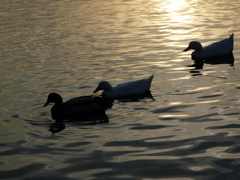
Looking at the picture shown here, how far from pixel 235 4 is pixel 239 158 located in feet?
86.9

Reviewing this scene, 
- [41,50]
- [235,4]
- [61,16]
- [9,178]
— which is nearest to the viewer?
[9,178]

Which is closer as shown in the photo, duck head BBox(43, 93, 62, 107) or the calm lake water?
the calm lake water

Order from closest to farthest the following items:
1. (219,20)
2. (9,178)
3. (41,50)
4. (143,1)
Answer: (9,178), (41,50), (219,20), (143,1)

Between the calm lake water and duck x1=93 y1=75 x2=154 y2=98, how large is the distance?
1.30 ft

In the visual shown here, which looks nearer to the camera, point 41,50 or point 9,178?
point 9,178

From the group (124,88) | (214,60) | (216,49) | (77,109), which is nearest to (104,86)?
(124,88)

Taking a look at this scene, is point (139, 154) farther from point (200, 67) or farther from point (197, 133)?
point (200, 67)

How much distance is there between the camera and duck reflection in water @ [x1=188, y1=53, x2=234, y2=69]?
675 inches

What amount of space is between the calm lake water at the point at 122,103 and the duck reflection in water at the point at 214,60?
1.16ft

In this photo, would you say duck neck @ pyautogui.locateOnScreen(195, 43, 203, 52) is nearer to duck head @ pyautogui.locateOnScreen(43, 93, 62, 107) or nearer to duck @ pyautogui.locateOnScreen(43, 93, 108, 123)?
duck @ pyautogui.locateOnScreen(43, 93, 108, 123)

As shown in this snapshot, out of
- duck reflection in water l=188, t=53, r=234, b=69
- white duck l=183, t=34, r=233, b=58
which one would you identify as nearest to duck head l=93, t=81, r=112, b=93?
duck reflection in water l=188, t=53, r=234, b=69

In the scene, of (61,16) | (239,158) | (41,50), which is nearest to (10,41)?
(41,50)

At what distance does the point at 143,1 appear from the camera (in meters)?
38.8

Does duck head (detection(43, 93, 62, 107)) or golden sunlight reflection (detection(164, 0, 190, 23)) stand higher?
duck head (detection(43, 93, 62, 107))
